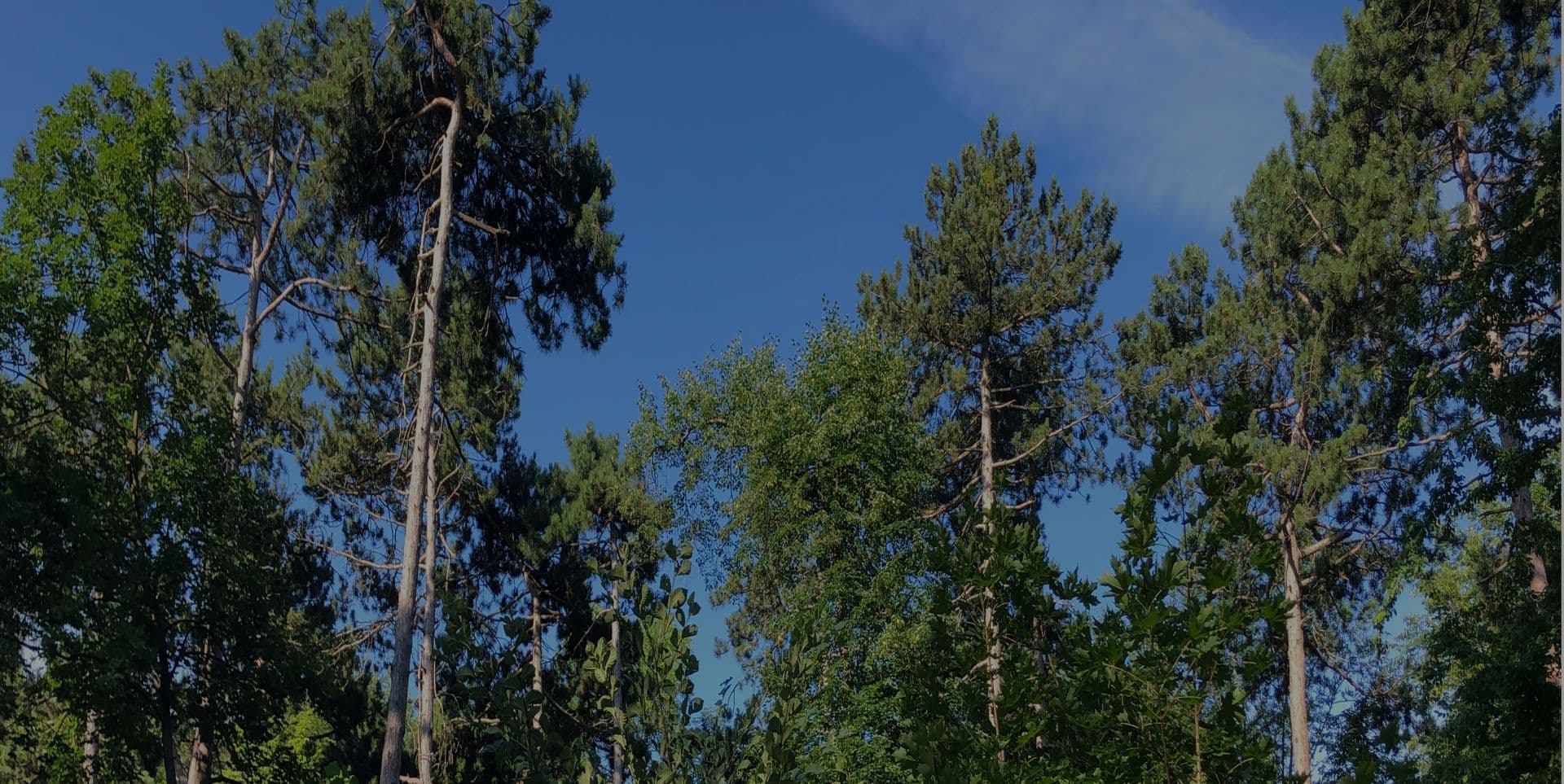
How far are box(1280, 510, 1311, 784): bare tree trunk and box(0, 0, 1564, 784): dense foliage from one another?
9 centimetres

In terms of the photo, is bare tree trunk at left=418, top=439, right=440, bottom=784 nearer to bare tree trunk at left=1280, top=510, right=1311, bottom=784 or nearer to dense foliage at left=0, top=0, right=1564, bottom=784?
dense foliage at left=0, top=0, right=1564, bottom=784

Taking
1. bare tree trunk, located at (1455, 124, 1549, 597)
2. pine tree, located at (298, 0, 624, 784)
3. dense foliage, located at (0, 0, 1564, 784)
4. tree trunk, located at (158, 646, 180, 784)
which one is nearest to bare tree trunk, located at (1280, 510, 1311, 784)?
dense foliage, located at (0, 0, 1564, 784)

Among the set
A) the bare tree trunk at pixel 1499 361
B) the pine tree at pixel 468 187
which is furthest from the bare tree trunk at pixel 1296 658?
the pine tree at pixel 468 187

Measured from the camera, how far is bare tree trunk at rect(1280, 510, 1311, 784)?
1507 cm

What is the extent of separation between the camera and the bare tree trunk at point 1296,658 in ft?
49.4

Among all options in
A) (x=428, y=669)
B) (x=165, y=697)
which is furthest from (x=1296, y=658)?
(x=165, y=697)

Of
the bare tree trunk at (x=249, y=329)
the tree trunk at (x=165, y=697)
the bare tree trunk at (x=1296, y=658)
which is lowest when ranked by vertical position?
the tree trunk at (x=165, y=697)

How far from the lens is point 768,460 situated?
16375 mm

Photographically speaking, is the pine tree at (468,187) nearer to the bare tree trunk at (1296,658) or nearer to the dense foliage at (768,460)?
the dense foliage at (768,460)

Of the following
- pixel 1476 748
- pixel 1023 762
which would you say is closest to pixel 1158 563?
pixel 1023 762

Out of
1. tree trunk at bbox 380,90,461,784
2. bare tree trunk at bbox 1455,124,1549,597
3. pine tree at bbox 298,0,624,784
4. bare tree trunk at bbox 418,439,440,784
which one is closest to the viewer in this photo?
tree trunk at bbox 380,90,461,784

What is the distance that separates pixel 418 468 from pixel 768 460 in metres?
6.24

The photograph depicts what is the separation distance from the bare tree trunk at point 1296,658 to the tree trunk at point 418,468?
10.7 metres

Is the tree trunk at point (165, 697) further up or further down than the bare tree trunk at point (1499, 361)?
further down
